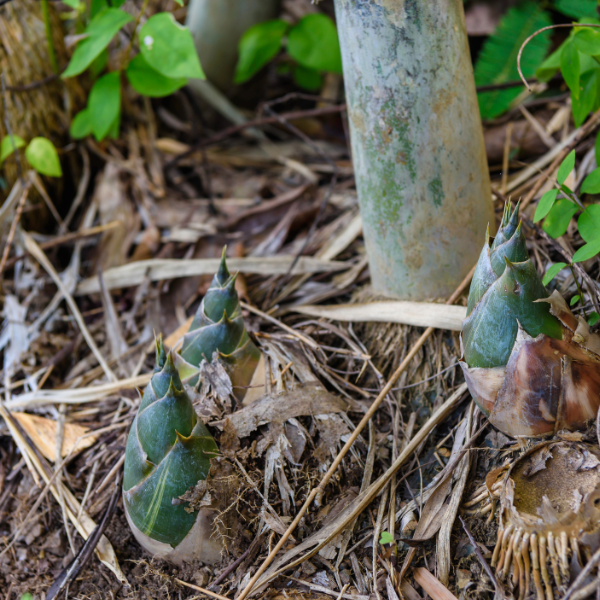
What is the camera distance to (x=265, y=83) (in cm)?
282

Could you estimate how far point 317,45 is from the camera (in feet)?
7.57

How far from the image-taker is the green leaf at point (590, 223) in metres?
1.20

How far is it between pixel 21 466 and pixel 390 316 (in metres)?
1.20

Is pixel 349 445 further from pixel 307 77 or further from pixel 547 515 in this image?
pixel 307 77

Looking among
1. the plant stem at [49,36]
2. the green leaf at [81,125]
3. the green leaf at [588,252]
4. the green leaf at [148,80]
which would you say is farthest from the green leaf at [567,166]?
the plant stem at [49,36]

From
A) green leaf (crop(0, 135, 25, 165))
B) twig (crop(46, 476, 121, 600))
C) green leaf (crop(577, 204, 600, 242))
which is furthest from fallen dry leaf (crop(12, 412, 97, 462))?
green leaf (crop(577, 204, 600, 242))

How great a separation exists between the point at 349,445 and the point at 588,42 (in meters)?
1.11

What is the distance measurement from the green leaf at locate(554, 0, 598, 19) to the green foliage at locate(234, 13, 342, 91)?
2.89ft

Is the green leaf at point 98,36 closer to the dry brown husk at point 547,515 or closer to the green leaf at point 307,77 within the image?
the green leaf at point 307,77

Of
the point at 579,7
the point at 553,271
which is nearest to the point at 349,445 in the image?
the point at 553,271

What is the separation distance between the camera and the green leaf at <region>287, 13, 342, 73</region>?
2.29 metres

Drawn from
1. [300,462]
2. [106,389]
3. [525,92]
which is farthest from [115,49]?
[300,462]

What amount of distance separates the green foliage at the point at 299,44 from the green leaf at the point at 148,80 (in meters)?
0.50

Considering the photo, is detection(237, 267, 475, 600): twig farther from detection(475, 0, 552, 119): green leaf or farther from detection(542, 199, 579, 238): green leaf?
detection(475, 0, 552, 119): green leaf
